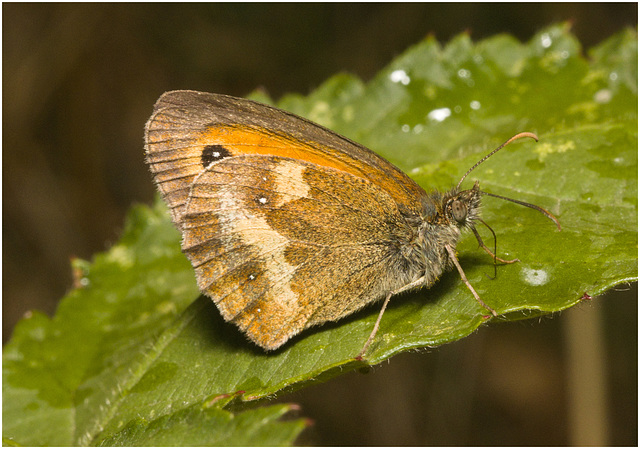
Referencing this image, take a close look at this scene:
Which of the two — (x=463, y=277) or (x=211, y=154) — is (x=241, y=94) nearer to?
(x=211, y=154)

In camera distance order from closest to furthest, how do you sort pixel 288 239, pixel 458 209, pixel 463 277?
1. pixel 463 277
2. pixel 458 209
3. pixel 288 239

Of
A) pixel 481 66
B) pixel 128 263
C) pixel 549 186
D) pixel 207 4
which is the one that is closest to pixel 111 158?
pixel 207 4

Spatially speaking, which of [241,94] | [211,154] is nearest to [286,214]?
[211,154]

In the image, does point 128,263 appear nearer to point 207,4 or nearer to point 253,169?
point 253,169

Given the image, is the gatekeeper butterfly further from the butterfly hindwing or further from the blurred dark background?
the blurred dark background

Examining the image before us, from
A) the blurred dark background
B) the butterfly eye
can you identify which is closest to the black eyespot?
the butterfly eye
